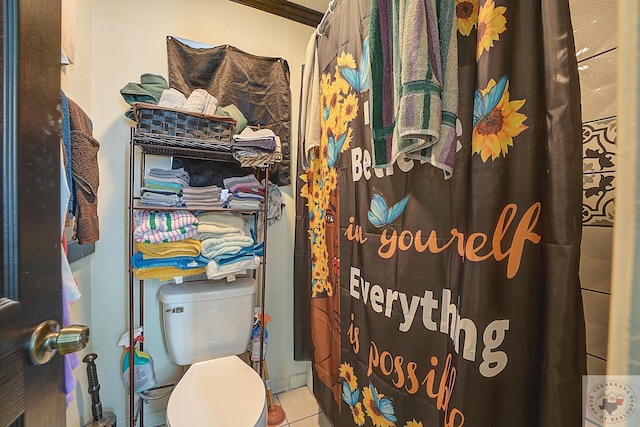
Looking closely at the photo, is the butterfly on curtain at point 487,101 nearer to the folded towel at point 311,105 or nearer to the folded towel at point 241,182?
the folded towel at point 311,105

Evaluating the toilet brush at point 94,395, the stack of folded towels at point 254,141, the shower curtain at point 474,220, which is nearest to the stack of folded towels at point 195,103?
the stack of folded towels at point 254,141

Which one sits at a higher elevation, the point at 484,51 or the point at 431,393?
the point at 484,51

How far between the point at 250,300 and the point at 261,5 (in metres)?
1.79

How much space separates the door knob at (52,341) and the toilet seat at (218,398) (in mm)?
676

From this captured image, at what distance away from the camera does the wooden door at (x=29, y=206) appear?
1.16ft

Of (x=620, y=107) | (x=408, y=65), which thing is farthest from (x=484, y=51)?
(x=620, y=107)

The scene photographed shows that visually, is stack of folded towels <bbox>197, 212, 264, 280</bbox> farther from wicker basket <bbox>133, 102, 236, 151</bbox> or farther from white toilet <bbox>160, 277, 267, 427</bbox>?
wicker basket <bbox>133, 102, 236, 151</bbox>

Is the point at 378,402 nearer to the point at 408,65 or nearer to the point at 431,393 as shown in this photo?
the point at 431,393

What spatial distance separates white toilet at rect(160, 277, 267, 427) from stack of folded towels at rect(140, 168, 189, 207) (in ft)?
1.49

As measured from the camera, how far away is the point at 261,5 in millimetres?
1512

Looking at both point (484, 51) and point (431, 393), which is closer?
point (484, 51)

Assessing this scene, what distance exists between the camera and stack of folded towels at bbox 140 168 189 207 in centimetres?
114

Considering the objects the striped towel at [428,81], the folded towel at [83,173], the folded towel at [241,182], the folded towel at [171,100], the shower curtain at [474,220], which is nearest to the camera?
the shower curtain at [474,220]

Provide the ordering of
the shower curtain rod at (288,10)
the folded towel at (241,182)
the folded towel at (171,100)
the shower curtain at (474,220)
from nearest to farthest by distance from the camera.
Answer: the shower curtain at (474,220)
the folded towel at (171,100)
the folded towel at (241,182)
the shower curtain rod at (288,10)
